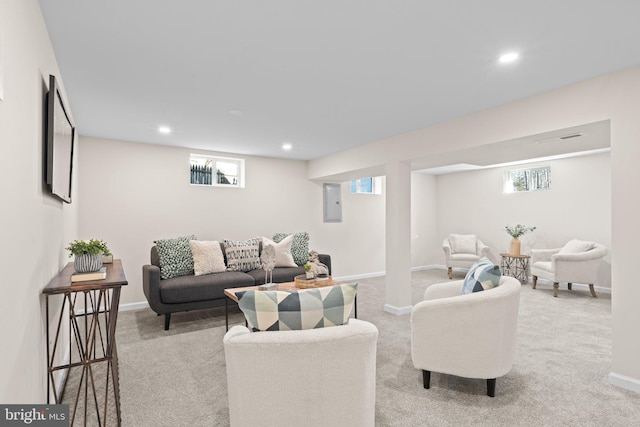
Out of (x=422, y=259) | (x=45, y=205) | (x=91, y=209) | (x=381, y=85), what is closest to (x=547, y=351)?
(x=381, y=85)

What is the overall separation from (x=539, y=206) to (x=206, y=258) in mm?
6168

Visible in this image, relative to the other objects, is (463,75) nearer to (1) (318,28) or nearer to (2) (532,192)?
(1) (318,28)

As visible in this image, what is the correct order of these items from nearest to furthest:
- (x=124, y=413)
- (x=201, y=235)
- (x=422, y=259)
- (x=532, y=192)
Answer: (x=124, y=413)
(x=201, y=235)
(x=532, y=192)
(x=422, y=259)

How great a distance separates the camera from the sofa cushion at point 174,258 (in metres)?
4.20

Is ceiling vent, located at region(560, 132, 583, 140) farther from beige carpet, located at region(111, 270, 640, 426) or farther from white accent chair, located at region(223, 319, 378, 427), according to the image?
white accent chair, located at region(223, 319, 378, 427)

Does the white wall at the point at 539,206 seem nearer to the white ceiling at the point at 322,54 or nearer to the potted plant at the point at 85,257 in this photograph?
the white ceiling at the point at 322,54

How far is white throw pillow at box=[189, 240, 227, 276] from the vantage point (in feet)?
14.2

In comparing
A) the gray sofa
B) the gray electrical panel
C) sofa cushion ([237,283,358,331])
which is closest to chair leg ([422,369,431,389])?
sofa cushion ([237,283,358,331])

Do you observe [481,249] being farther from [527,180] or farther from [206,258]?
[206,258]

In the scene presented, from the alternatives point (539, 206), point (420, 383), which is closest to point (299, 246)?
point (420, 383)

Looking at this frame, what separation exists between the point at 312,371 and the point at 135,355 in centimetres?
231

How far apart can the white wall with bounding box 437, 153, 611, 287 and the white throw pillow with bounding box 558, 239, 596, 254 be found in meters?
0.37

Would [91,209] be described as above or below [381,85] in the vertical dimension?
below

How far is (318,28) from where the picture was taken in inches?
76.5
